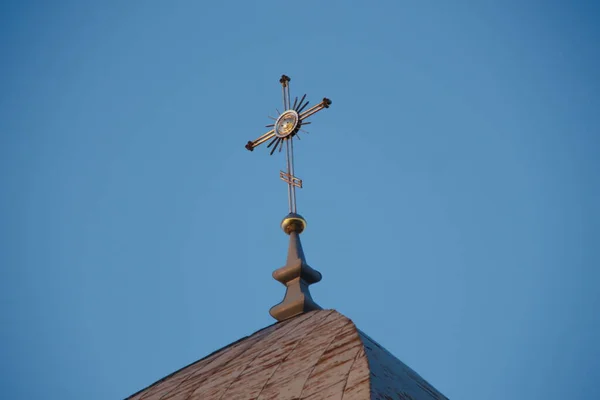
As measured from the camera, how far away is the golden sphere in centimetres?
1903

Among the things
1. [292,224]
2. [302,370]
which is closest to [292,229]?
[292,224]

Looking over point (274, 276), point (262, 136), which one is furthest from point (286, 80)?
point (274, 276)

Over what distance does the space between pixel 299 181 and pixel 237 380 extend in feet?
22.8

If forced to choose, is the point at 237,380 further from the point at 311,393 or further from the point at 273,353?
the point at 311,393

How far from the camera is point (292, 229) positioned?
749 inches

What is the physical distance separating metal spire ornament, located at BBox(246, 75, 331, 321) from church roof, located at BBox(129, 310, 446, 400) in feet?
6.16

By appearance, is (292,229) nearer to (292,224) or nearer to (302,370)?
(292,224)

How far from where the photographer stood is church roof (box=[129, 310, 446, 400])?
1072 centimetres

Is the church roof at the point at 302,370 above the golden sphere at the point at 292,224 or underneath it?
underneath

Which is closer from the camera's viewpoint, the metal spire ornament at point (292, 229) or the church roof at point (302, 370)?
the church roof at point (302, 370)

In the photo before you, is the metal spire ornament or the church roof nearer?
the church roof

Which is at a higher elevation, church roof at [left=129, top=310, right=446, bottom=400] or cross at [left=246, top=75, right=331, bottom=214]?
cross at [left=246, top=75, right=331, bottom=214]

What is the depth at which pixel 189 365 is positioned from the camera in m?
15.4

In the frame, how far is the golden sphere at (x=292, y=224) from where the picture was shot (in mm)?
19031
